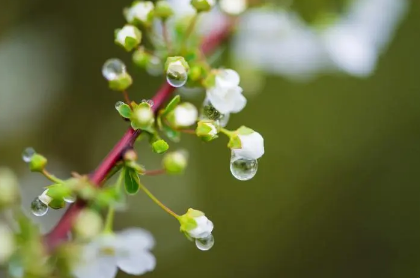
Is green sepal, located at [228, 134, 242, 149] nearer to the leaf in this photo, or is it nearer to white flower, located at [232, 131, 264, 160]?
white flower, located at [232, 131, 264, 160]

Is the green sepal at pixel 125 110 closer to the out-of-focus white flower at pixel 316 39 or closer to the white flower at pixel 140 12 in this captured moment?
the white flower at pixel 140 12

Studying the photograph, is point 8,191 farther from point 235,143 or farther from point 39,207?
point 235,143

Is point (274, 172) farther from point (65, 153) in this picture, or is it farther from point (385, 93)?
point (65, 153)

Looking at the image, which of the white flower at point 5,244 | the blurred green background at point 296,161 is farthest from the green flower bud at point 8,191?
the blurred green background at point 296,161

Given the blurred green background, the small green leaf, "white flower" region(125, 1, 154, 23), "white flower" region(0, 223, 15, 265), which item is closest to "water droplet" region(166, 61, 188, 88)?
the small green leaf

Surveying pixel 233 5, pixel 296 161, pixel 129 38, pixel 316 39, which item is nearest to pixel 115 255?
pixel 129 38

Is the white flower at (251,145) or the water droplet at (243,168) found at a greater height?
the white flower at (251,145)

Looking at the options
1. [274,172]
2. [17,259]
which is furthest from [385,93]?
[17,259]
